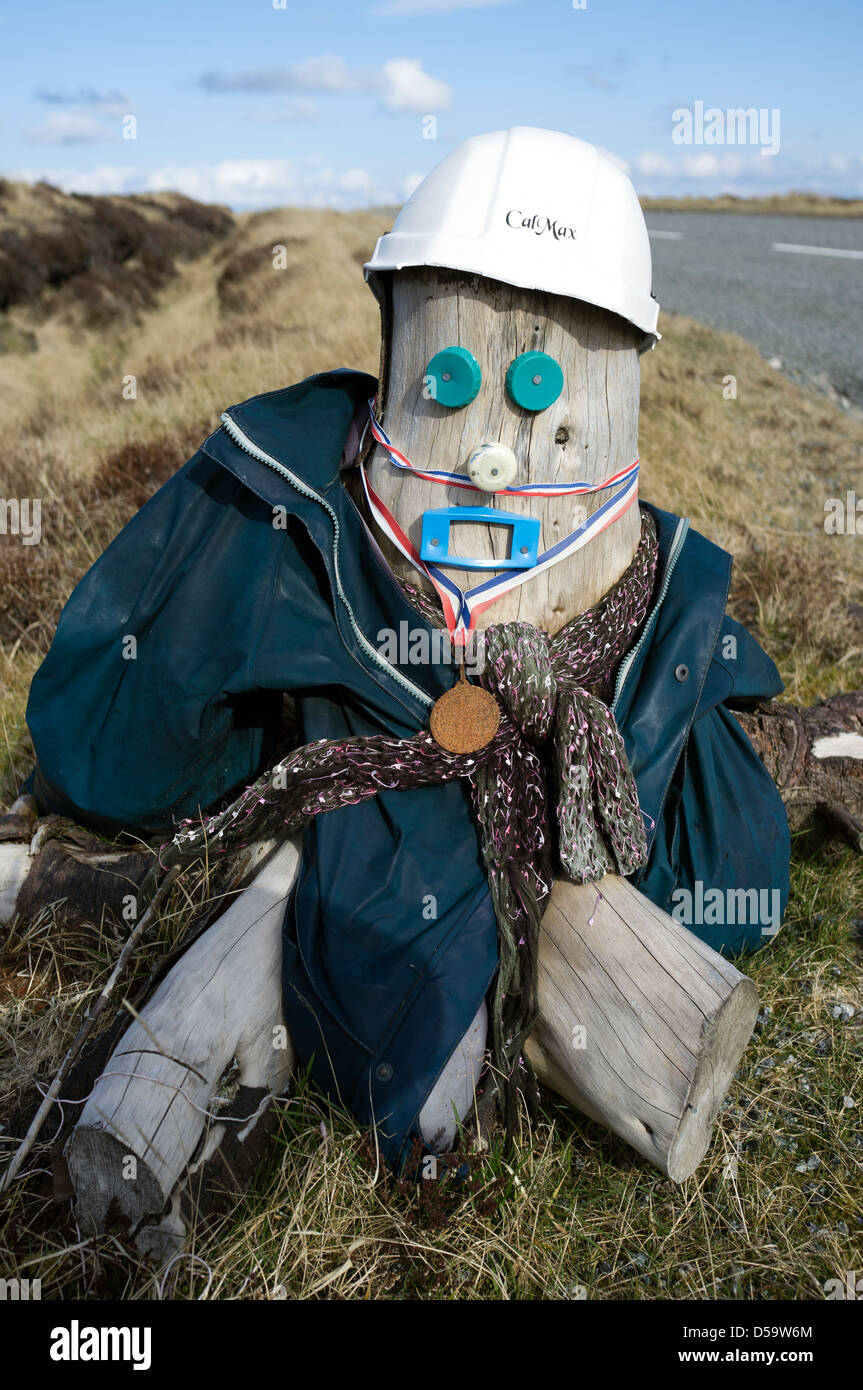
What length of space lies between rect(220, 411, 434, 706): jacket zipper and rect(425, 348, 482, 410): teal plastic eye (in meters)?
0.37

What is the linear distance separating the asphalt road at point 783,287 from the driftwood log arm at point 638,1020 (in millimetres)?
8495

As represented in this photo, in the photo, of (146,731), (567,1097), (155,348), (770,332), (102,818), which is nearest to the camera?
(567,1097)

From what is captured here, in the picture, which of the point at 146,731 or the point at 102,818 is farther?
the point at 102,818

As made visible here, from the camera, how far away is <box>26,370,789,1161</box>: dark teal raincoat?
7.54ft

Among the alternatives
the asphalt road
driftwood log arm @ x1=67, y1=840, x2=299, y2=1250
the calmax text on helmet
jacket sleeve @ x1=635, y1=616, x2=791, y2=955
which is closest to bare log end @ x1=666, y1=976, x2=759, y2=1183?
jacket sleeve @ x1=635, y1=616, x2=791, y2=955

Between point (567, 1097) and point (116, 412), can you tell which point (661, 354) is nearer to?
point (116, 412)

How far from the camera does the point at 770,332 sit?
39.4ft

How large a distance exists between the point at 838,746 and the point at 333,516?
201 centimetres

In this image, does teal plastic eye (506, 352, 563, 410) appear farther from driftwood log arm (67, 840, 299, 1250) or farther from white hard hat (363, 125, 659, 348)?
driftwood log arm (67, 840, 299, 1250)

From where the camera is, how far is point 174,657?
8.39 ft

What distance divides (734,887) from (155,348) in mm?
12677

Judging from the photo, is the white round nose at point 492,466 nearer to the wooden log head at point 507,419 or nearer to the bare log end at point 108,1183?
the wooden log head at point 507,419

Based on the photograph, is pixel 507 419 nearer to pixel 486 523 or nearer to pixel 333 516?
pixel 486 523
